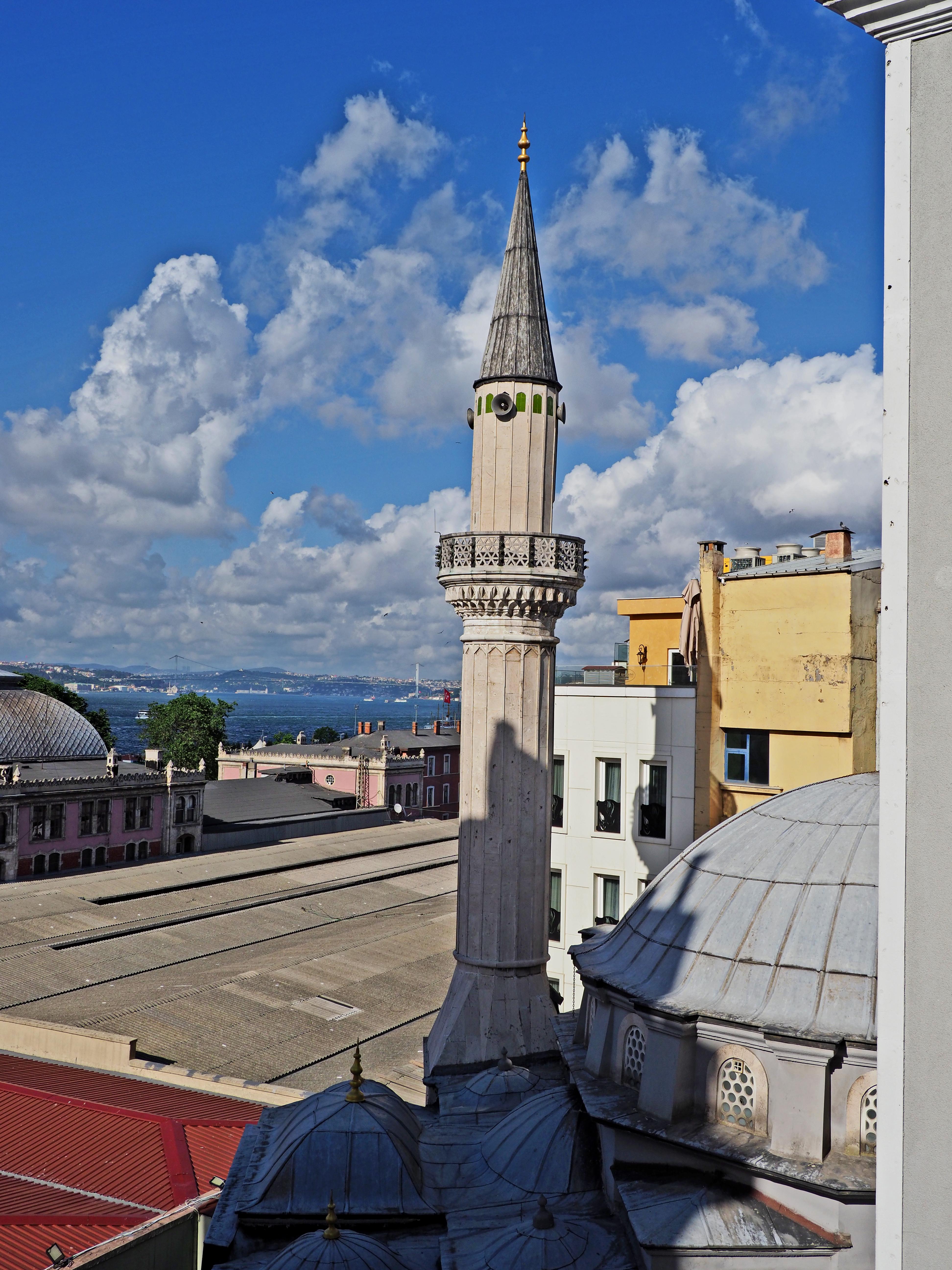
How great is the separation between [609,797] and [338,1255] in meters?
16.7

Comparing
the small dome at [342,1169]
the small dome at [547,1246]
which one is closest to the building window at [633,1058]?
the small dome at [547,1246]

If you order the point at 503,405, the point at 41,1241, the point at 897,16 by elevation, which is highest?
the point at 503,405

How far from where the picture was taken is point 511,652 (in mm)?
23438

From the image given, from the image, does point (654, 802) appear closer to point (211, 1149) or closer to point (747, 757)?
point (747, 757)

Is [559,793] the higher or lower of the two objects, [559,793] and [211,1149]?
the higher

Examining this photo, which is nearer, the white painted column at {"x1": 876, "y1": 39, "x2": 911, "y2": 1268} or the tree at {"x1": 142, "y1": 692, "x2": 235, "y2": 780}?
the white painted column at {"x1": 876, "y1": 39, "x2": 911, "y2": 1268}

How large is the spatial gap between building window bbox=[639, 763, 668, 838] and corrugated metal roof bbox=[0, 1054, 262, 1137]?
12.0 metres

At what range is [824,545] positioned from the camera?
112 feet

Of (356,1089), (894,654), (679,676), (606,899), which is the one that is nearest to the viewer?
(894,654)

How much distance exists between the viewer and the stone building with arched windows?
42.0ft

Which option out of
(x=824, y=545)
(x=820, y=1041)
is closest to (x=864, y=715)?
(x=824, y=545)

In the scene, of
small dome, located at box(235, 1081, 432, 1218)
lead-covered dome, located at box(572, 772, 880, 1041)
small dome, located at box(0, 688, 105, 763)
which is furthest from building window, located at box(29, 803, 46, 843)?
lead-covered dome, located at box(572, 772, 880, 1041)

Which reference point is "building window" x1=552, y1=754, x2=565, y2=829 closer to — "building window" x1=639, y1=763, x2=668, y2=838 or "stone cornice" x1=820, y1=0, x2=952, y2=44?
"building window" x1=639, y1=763, x2=668, y2=838

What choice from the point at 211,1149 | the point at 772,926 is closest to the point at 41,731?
the point at 211,1149
